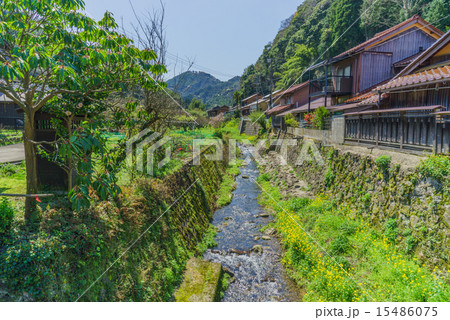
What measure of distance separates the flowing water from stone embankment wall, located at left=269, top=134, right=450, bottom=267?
13.4ft

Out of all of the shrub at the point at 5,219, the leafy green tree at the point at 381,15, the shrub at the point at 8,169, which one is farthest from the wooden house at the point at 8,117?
the leafy green tree at the point at 381,15

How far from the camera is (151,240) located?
8.59 metres

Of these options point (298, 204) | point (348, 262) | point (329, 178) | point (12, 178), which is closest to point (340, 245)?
point (348, 262)

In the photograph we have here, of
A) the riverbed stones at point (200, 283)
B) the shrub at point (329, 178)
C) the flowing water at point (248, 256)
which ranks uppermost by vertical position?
the shrub at point (329, 178)

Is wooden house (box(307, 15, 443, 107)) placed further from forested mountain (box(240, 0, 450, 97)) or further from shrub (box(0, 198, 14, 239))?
shrub (box(0, 198, 14, 239))

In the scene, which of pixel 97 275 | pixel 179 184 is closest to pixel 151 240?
pixel 97 275

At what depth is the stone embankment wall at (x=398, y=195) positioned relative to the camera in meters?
7.24

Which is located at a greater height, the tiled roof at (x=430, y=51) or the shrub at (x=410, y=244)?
the tiled roof at (x=430, y=51)

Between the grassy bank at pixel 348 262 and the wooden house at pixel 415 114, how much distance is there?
3.42 m

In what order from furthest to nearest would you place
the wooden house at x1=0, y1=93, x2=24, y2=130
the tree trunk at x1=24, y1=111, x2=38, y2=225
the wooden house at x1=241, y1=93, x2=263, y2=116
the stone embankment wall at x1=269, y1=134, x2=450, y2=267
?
1. the wooden house at x1=241, y1=93, x2=263, y2=116
2. the wooden house at x1=0, y1=93, x2=24, y2=130
3. the stone embankment wall at x1=269, y1=134, x2=450, y2=267
4. the tree trunk at x1=24, y1=111, x2=38, y2=225

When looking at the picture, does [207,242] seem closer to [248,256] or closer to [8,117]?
[248,256]

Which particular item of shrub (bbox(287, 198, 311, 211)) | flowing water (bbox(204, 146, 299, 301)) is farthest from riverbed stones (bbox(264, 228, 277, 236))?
shrub (bbox(287, 198, 311, 211))

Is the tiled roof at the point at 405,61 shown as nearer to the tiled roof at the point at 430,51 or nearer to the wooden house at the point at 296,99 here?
the tiled roof at the point at 430,51

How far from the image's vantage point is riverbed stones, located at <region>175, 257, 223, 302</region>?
782 centimetres
